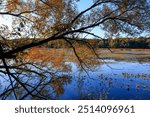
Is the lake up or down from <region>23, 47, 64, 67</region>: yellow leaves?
down

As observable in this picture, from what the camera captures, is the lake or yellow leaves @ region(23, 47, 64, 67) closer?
yellow leaves @ region(23, 47, 64, 67)

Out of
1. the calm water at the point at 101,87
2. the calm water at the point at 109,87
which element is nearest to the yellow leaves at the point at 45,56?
the calm water at the point at 101,87

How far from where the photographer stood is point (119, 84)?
2006cm

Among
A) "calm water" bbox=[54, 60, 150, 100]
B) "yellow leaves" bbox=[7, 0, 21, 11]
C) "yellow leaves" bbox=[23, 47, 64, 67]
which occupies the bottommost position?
"calm water" bbox=[54, 60, 150, 100]

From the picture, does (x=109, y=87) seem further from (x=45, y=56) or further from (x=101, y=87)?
(x=45, y=56)

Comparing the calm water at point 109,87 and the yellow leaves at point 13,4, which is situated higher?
the yellow leaves at point 13,4

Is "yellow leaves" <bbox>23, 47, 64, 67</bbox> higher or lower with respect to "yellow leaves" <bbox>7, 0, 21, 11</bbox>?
lower

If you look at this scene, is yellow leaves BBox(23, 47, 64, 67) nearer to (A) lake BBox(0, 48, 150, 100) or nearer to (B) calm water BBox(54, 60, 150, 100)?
(A) lake BBox(0, 48, 150, 100)

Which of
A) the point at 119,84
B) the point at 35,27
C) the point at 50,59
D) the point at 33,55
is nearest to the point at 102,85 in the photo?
the point at 119,84

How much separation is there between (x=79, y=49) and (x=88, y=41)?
0.76m

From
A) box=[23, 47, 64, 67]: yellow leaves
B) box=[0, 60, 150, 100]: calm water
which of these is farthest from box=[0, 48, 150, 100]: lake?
box=[23, 47, 64, 67]: yellow leaves

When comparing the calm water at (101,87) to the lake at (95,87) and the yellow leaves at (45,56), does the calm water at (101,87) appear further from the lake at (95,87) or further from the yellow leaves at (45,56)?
the yellow leaves at (45,56)

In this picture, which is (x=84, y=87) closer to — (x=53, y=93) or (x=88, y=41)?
(x=53, y=93)

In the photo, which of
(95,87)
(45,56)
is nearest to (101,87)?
(95,87)
